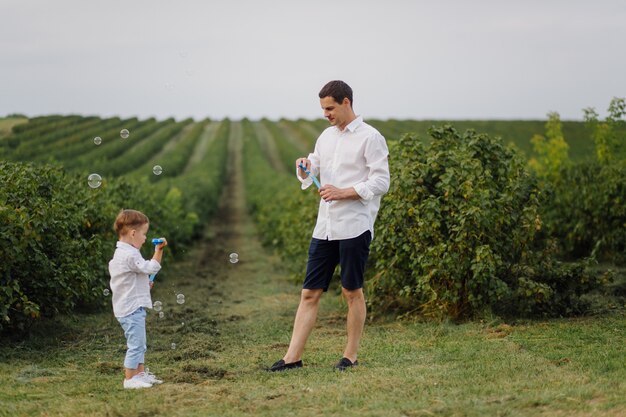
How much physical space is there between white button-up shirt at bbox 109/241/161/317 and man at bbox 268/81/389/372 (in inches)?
50.5

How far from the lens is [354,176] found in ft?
21.6

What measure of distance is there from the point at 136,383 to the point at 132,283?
0.79m

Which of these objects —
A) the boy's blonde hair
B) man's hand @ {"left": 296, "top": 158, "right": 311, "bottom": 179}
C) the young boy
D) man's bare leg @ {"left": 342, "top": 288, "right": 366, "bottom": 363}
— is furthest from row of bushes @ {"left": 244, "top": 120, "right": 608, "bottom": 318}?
the boy's blonde hair

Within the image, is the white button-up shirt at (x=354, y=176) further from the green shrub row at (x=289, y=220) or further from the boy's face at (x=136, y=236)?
the green shrub row at (x=289, y=220)

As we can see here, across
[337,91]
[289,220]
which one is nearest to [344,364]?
[337,91]

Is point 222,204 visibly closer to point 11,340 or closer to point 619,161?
point 619,161

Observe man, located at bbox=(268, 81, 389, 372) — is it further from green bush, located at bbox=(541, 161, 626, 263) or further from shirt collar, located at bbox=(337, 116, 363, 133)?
green bush, located at bbox=(541, 161, 626, 263)

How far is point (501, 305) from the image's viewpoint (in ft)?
30.7

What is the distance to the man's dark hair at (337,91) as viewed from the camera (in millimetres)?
6551

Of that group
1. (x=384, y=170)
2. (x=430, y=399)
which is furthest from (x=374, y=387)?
(x=384, y=170)

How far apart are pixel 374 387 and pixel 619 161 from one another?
1187cm

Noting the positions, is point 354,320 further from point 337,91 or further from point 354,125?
point 337,91

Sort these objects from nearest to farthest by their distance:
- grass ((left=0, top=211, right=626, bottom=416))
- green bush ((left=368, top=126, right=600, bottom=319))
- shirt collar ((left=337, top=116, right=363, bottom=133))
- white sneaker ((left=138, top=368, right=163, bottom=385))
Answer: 1. grass ((left=0, top=211, right=626, bottom=416))
2. white sneaker ((left=138, top=368, right=163, bottom=385))
3. shirt collar ((left=337, top=116, right=363, bottom=133))
4. green bush ((left=368, top=126, right=600, bottom=319))

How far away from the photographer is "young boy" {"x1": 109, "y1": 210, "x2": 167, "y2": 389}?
625 centimetres
